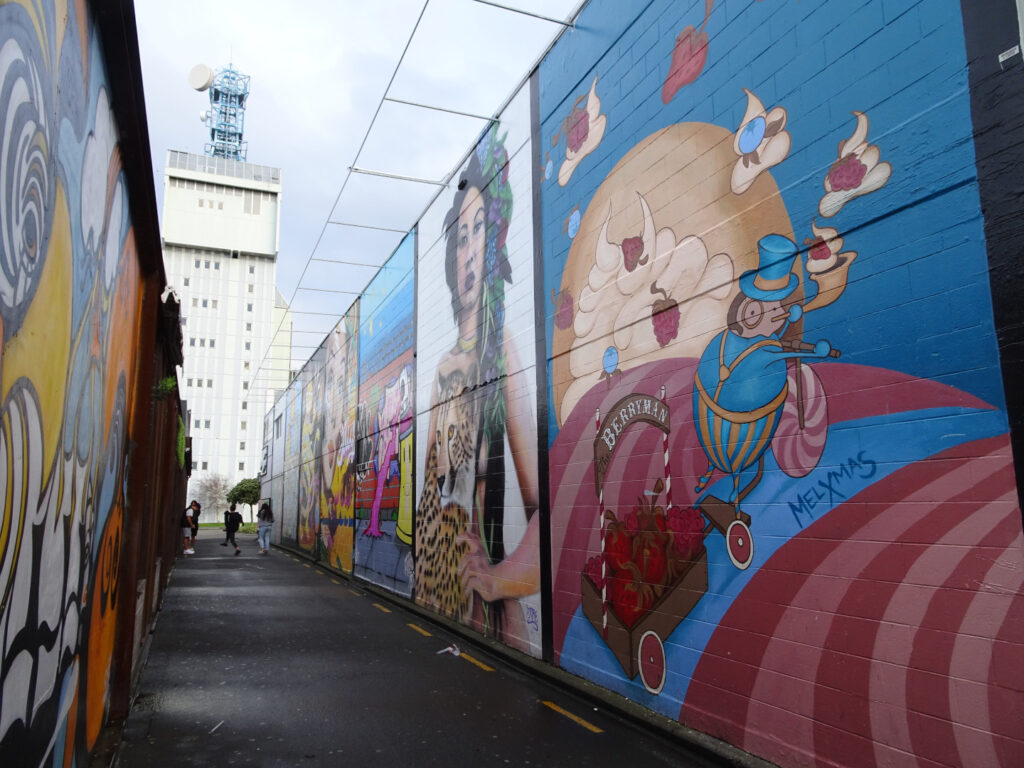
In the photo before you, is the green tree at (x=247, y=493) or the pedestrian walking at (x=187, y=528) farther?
the green tree at (x=247, y=493)

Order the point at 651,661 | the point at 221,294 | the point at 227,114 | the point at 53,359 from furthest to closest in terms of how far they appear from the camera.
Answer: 1. the point at 227,114
2. the point at 221,294
3. the point at 651,661
4. the point at 53,359

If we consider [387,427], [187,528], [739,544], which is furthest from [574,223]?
[187,528]

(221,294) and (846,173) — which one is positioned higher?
(221,294)

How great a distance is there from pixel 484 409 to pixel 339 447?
10.1 m

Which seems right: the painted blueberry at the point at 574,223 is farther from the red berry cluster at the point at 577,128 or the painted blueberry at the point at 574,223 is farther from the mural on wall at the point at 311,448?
A: the mural on wall at the point at 311,448

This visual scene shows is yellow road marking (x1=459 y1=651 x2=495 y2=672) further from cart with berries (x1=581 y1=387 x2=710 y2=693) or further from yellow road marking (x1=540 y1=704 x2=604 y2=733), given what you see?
cart with berries (x1=581 y1=387 x2=710 y2=693)

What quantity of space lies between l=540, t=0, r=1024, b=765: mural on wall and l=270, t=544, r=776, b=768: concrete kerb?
92mm

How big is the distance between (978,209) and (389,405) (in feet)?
38.3

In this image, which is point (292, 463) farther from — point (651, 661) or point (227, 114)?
point (227, 114)

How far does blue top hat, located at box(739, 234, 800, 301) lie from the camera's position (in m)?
4.80

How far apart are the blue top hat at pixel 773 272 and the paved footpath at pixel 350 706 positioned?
3.13m

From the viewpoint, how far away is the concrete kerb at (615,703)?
4.88m

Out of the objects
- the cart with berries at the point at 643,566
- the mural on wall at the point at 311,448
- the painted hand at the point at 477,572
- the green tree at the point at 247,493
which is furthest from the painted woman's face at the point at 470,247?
the green tree at the point at 247,493

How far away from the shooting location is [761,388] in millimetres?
4953
